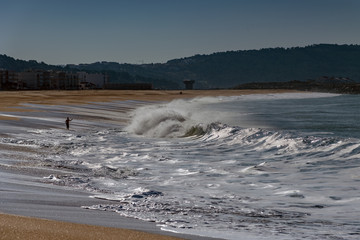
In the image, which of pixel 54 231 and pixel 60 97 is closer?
pixel 54 231

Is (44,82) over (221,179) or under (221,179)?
under

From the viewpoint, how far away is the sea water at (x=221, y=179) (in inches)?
304

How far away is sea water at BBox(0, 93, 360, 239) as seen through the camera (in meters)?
7.73

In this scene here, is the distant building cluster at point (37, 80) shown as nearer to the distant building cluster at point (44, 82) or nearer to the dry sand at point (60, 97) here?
the distant building cluster at point (44, 82)

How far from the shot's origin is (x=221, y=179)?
1189 cm

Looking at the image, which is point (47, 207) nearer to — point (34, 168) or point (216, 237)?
point (216, 237)

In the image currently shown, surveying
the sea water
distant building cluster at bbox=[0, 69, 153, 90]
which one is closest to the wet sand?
the sea water

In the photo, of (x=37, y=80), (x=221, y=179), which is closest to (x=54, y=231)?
(x=221, y=179)

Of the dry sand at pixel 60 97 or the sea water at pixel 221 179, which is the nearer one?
the sea water at pixel 221 179

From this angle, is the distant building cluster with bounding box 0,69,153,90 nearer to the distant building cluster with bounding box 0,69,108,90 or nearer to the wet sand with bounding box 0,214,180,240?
the distant building cluster with bounding box 0,69,108,90

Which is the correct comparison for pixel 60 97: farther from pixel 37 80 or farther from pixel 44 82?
pixel 44 82

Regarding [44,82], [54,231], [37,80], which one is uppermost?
[54,231]

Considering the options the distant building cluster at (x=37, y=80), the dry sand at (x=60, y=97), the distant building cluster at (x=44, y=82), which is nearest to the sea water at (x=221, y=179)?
the dry sand at (x=60, y=97)

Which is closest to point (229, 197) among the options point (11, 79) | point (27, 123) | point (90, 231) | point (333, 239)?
point (333, 239)
